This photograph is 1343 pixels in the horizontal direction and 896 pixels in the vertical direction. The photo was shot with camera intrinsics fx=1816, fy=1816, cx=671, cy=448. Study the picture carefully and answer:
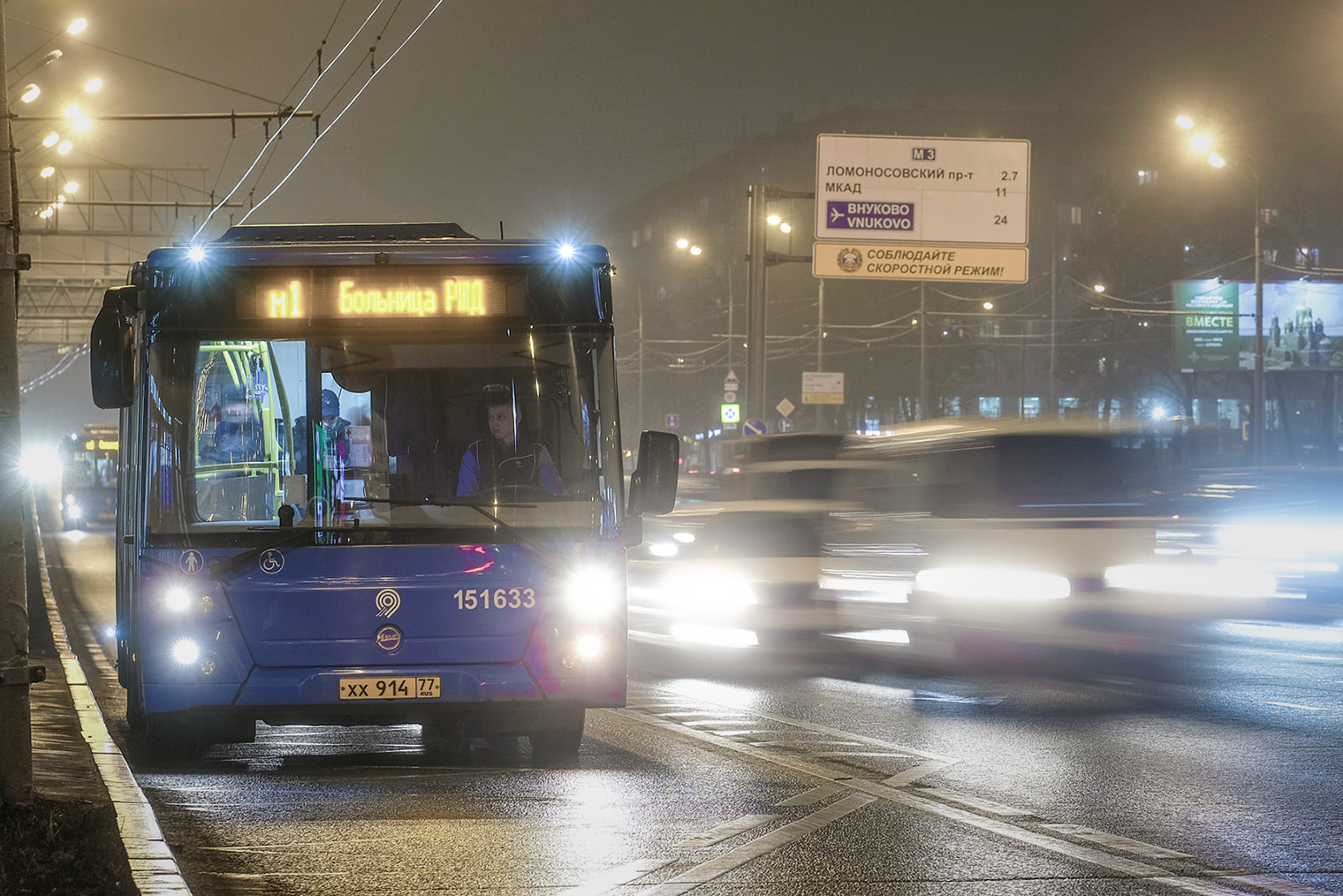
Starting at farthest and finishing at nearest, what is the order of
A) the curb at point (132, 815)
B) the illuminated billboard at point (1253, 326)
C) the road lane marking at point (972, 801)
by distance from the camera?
the illuminated billboard at point (1253, 326) → the road lane marking at point (972, 801) → the curb at point (132, 815)

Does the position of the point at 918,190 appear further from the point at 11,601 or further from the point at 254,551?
the point at 11,601

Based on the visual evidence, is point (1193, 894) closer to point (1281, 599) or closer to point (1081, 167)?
point (1281, 599)

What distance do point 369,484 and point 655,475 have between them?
4.67 feet

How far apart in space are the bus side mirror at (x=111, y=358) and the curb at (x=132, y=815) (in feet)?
5.84

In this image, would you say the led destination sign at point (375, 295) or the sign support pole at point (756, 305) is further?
the sign support pole at point (756, 305)

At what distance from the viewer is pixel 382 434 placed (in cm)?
890

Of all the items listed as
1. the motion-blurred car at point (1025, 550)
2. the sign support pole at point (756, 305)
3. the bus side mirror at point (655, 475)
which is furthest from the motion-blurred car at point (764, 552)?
the sign support pole at point (756, 305)

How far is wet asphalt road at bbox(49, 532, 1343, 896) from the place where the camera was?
6.63m

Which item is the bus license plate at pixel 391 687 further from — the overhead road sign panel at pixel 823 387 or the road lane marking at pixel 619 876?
the overhead road sign panel at pixel 823 387

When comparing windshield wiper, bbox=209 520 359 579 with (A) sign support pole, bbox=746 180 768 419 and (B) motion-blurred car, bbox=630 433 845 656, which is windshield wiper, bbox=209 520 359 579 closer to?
(B) motion-blurred car, bbox=630 433 845 656

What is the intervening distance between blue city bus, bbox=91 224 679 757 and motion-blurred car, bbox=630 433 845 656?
25.9 ft

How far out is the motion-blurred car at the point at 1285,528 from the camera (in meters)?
23.3

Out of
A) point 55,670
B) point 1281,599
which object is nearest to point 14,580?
point 55,670

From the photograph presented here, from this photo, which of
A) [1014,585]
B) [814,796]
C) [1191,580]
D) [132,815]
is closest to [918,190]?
[1191,580]
